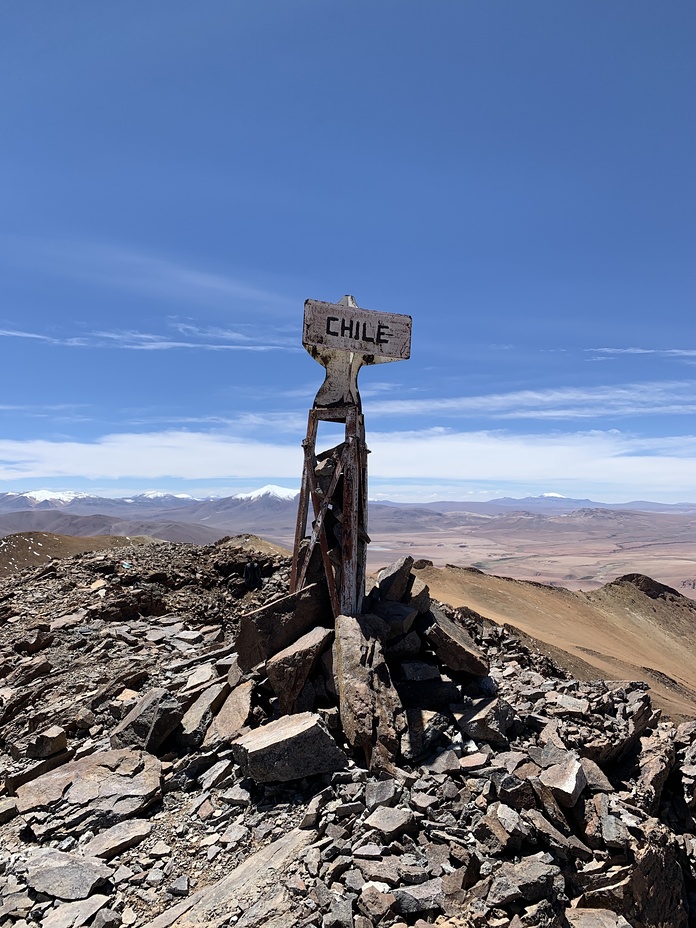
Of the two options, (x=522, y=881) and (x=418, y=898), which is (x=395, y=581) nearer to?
(x=522, y=881)

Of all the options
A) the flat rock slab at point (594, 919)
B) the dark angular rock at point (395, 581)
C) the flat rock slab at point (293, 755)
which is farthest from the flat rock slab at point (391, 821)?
the dark angular rock at point (395, 581)

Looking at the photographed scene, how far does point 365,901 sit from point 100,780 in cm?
340

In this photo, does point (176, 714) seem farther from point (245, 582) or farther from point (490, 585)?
point (490, 585)

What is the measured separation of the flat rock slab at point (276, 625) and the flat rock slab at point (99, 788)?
59.5 inches

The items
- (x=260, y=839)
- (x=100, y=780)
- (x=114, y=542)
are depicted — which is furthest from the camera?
(x=114, y=542)

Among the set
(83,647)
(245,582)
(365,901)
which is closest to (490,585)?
(245,582)

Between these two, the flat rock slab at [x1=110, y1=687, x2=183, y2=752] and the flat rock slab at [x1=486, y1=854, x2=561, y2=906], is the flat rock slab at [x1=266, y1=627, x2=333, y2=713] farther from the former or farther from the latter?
the flat rock slab at [x1=486, y1=854, x2=561, y2=906]

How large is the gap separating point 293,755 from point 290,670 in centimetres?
107

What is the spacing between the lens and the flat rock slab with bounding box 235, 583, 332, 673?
7.07m

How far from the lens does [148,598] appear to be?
38.5 ft

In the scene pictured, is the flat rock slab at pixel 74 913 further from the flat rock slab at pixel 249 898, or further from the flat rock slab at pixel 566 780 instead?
the flat rock slab at pixel 566 780

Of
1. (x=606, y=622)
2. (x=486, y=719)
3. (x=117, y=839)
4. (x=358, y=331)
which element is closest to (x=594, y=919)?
(x=486, y=719)

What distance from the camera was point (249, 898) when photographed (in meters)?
4.31

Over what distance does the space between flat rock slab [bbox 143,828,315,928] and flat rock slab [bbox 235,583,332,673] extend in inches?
94.8
